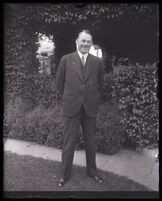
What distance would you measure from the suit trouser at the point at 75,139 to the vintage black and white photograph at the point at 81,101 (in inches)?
0.6

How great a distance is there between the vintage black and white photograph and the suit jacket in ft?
0.05

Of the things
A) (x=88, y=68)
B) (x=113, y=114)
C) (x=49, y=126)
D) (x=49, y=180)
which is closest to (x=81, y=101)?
(x=88, y=68)

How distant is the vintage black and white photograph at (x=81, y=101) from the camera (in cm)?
516

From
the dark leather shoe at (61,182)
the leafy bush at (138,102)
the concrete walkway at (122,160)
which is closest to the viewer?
the dark leather shoe at (61,182)

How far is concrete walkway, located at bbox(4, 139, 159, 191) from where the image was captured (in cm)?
545

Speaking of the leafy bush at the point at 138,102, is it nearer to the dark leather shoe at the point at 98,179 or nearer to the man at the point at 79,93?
the man at the point at 79,93

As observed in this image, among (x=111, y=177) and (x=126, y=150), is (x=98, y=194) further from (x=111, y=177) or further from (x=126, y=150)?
(x=126, y=150)

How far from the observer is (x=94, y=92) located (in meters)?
5.20

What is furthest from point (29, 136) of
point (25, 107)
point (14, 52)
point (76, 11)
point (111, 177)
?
point (76, 11)

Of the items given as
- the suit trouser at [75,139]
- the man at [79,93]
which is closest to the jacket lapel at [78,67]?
the man at [79,93]

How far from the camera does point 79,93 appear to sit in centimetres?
511

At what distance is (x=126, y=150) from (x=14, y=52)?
2.98m

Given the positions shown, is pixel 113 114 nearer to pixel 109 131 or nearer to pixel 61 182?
pixel 109 131

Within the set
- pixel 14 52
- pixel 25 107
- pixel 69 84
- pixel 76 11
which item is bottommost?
pixel 25 107
